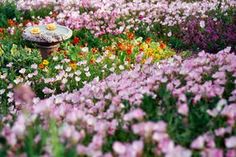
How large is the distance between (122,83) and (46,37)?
3.56 metres

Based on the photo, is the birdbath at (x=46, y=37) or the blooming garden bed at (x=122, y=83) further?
the birdbath at (x=46, y=37)

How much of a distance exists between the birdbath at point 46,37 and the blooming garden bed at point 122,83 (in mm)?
185

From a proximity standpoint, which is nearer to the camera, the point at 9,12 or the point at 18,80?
the point at 18,80

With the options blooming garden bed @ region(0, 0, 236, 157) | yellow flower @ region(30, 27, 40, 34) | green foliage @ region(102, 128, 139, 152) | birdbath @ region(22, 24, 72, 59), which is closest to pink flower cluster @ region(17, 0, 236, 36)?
blooming garden bed @ region(0, 0, 236, 157)

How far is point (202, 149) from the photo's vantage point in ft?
10.1

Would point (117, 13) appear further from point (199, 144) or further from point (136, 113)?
point (199, 144)

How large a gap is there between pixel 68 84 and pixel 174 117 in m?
3.35

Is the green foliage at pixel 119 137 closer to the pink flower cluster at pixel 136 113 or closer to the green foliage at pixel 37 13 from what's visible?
the pink flower cluster at pixel 136 113

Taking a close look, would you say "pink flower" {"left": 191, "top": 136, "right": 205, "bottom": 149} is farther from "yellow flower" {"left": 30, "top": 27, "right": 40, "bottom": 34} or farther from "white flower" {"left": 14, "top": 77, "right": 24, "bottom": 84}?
"yellow flower" {"left": 30, "top": 27, "right": 40, "bottom": 34}

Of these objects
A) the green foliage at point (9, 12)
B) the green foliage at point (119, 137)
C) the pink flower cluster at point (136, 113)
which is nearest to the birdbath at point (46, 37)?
the pink flower cluster at point (136, 113)

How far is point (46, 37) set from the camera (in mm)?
8133

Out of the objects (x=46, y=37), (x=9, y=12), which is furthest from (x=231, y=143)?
(x=9, y=12)

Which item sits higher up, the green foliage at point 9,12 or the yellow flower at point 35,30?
the yellow flower at point 35,30

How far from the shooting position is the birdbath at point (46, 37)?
26.7 ft
